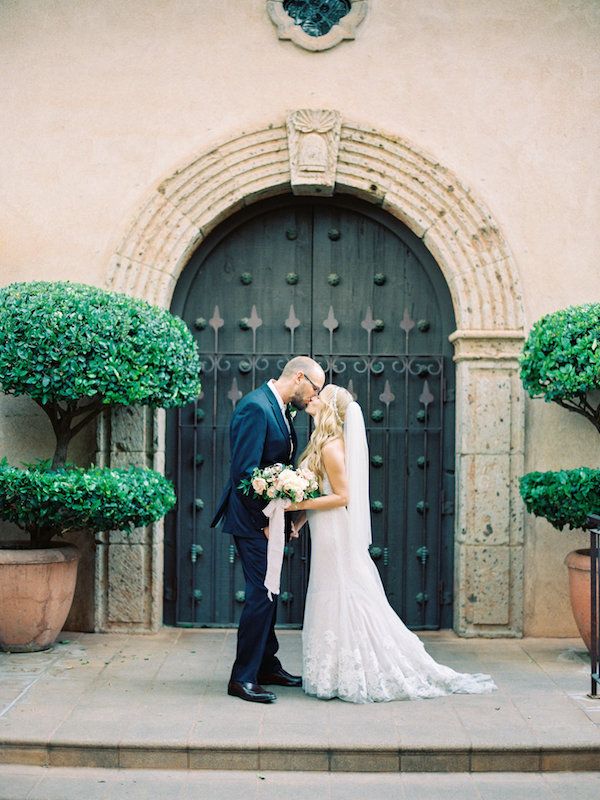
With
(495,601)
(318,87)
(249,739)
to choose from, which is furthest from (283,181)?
(249,739)

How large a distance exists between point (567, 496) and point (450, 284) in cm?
177

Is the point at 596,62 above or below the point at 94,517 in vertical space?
above

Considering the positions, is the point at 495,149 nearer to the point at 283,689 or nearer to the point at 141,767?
the point at 283,689

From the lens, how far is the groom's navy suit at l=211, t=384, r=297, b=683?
17.1 ft

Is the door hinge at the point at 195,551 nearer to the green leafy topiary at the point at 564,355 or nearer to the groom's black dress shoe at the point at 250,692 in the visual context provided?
the groom's black dress shoe at the point at 250,692

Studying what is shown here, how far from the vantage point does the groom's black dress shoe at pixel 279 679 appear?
5.49 m

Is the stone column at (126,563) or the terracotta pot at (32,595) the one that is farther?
the stone column at (126,563)

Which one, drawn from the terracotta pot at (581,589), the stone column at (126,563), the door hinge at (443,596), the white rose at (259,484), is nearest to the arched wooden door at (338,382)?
the door hinge at (443,596)

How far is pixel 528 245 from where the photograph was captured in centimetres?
683

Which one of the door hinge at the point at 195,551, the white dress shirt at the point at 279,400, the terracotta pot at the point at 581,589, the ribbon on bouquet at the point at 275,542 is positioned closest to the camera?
the ribbon on bouquet at the point at 275,542

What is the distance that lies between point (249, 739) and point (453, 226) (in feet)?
12.5

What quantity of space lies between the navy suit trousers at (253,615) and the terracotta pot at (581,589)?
6.76 feet

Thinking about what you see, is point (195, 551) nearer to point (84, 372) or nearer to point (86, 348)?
point (84, 372)

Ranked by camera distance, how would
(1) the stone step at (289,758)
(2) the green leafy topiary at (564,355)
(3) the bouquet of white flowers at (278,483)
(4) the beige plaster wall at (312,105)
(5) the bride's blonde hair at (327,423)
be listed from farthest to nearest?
(4) the beige plaster wall at (312,105) → (2) the green leafy topiary at (564,355) → (5) the bride's blonde hair at (327,423) → (3) the bouquet of white flowers at (278,483) → (1) the stone step at (289,758)
